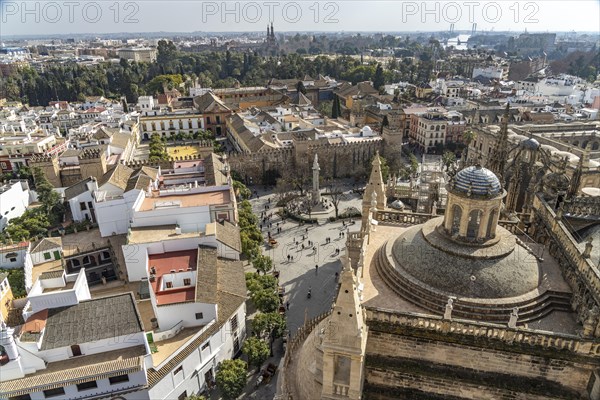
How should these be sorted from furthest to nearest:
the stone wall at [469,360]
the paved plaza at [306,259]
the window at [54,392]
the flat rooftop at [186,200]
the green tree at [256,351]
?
1. the flat rooftop at [186,200]
2. the paved plaza at [306,259]
3. the green tree at [256,351]
4. the window at [54,392]
5. the stone wall at [469,360]

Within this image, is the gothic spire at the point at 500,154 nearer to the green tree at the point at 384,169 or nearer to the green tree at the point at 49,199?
the green tree at the point at 384,169

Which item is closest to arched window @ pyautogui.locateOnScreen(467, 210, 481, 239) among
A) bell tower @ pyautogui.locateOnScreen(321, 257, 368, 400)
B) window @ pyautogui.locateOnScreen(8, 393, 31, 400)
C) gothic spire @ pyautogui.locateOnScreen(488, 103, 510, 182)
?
bell tower @ pyautogui.locateOnScreen(321, 257, 368, 400)

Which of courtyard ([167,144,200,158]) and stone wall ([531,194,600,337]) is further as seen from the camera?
courtyard ([167,144,200,158])

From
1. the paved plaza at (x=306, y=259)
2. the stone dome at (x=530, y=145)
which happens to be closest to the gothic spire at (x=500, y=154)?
the stone dome at (x=530, y=145)

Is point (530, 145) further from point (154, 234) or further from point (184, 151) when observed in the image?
point (184, 151)

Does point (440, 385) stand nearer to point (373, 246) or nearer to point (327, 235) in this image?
point (373, 246)

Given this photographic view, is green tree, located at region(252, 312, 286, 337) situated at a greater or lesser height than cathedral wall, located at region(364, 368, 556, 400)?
lesser

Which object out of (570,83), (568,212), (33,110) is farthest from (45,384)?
(570,83)

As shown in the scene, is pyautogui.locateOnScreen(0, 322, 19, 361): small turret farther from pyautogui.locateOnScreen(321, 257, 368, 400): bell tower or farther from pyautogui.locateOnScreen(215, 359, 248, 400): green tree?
pyautogui.locateOnScreen(321, 257, 368, 400): bell tower
